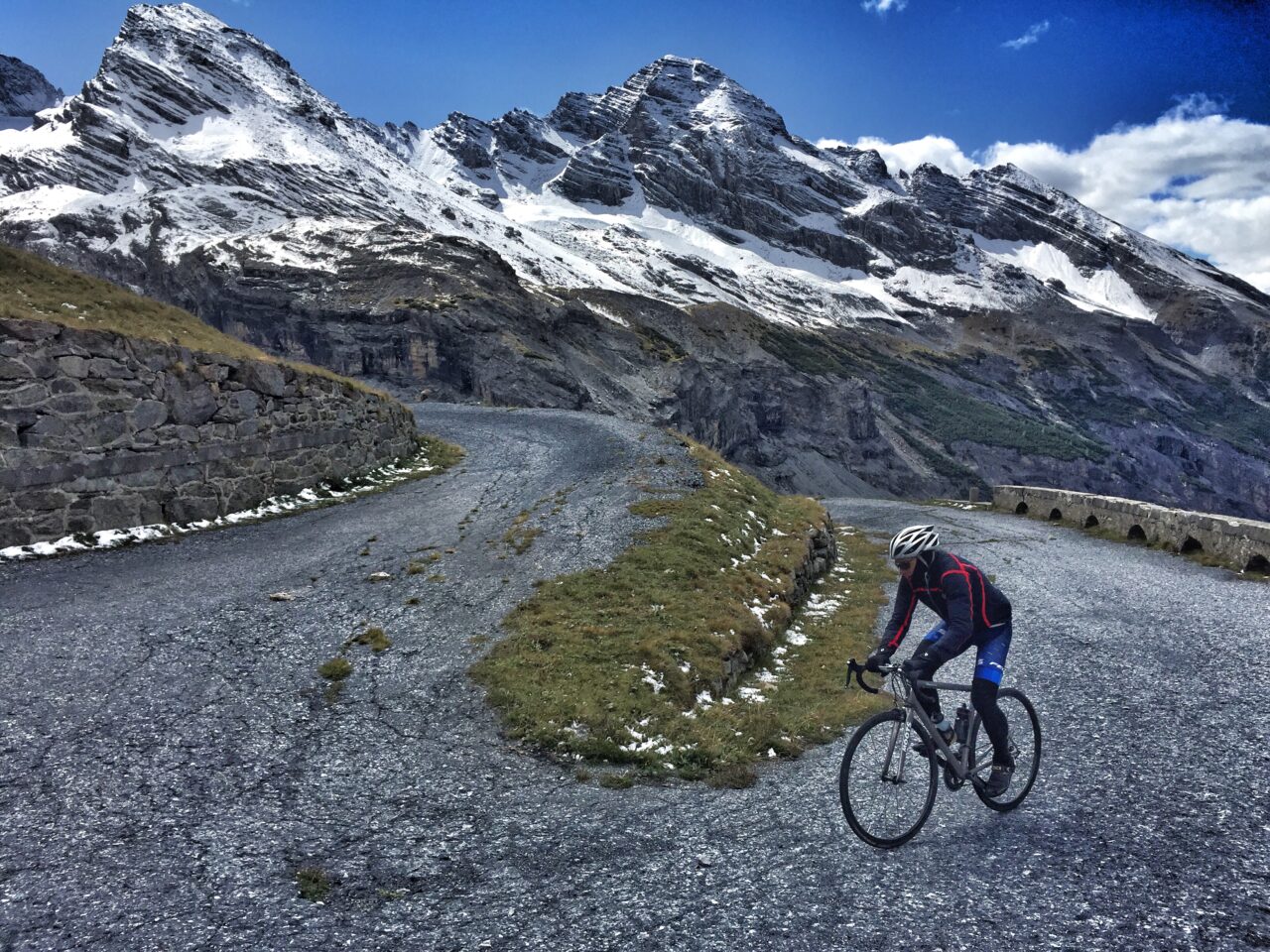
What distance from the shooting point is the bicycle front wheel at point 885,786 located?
6.32m

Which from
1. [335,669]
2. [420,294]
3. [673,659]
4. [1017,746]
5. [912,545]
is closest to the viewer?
[912,545]

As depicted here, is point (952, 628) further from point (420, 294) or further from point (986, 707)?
point (420, 294)

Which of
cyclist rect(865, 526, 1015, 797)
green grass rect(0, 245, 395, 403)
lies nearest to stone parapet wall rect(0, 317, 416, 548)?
green grass rect(0, 245, 395, 403)

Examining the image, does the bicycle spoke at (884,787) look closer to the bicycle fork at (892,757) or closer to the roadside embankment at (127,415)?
the bicycle fork at (892,757)

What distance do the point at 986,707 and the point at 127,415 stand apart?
55.1ft

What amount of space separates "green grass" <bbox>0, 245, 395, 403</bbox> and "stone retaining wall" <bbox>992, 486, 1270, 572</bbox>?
29.1 meters

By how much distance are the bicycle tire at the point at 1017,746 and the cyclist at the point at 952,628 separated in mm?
115

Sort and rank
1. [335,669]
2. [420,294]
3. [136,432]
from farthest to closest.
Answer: [420,294] → [136,432] → [335,669]

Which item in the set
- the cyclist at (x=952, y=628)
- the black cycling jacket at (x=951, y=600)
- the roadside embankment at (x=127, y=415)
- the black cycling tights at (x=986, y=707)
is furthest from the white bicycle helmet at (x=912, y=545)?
the roadside embankment at (x=127, y=415)

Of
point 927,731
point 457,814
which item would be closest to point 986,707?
point 927,731

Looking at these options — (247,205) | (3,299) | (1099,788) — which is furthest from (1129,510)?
(247,205)

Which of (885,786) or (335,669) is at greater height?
(885,786)

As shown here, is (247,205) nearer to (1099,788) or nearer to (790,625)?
(790,625)

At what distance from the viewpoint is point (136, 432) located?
48.5 ft
